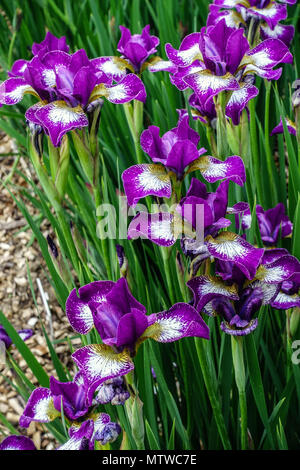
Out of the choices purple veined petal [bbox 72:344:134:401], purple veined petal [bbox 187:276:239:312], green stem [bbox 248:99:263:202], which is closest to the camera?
purple veined petal [bbox 72:344:134:401]

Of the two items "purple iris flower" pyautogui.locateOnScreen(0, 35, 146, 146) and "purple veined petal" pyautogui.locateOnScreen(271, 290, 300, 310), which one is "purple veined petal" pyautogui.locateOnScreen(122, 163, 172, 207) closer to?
"purple iris flower" pyautogui.locateOnScreen(0, 35, 146, 146)

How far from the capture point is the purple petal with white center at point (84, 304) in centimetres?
83

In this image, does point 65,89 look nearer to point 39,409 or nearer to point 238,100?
point 238,100

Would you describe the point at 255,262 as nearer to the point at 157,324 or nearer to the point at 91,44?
the point at 157,324

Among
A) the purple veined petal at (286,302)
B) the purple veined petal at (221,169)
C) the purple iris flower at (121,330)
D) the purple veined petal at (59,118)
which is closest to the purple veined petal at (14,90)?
the purple veined petal at (59,118)

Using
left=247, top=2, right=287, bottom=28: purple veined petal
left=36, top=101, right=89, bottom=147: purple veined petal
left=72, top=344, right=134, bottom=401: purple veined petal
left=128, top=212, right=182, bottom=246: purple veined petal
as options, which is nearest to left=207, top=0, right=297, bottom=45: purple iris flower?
left=247, top=2, right=287, bottom=28: purple veined petal

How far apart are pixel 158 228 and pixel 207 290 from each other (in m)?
Result: 0.12

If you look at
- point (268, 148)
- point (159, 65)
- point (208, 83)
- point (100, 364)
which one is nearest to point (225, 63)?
point (208, 83)

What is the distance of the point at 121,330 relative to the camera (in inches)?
29.1

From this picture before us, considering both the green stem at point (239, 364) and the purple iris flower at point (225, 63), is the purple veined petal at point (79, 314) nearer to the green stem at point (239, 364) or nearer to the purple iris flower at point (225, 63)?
the green stem at point (239, 364)

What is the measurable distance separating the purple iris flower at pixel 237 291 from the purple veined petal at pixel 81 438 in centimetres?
24

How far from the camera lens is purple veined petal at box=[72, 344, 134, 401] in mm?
710

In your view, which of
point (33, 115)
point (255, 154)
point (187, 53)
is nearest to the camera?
point (33, 115)
